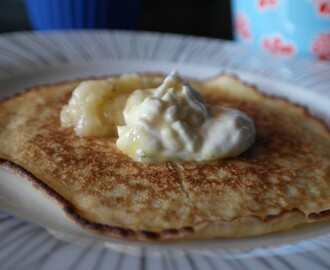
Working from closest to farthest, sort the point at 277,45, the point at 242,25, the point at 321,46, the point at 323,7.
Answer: the point at 323,7, the point at 321,46, the point at 277,45, the point at 242,25

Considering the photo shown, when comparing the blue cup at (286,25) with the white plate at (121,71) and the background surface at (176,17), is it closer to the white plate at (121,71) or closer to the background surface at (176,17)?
the white plate at (121,71)

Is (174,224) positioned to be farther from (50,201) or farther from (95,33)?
(95,33)

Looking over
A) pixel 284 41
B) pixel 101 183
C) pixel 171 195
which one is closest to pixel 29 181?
pixel 101 183

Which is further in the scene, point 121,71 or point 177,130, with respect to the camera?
point 121,71

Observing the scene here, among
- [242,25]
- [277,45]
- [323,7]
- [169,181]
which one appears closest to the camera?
[169,181]

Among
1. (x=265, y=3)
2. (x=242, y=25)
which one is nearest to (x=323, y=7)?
(x=265, y=3)

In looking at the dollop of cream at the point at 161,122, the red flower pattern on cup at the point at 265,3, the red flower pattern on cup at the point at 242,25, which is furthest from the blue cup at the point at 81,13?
the dollop of cream at the point at 161,122

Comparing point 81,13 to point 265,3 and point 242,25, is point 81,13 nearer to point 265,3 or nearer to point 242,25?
point 242,25
